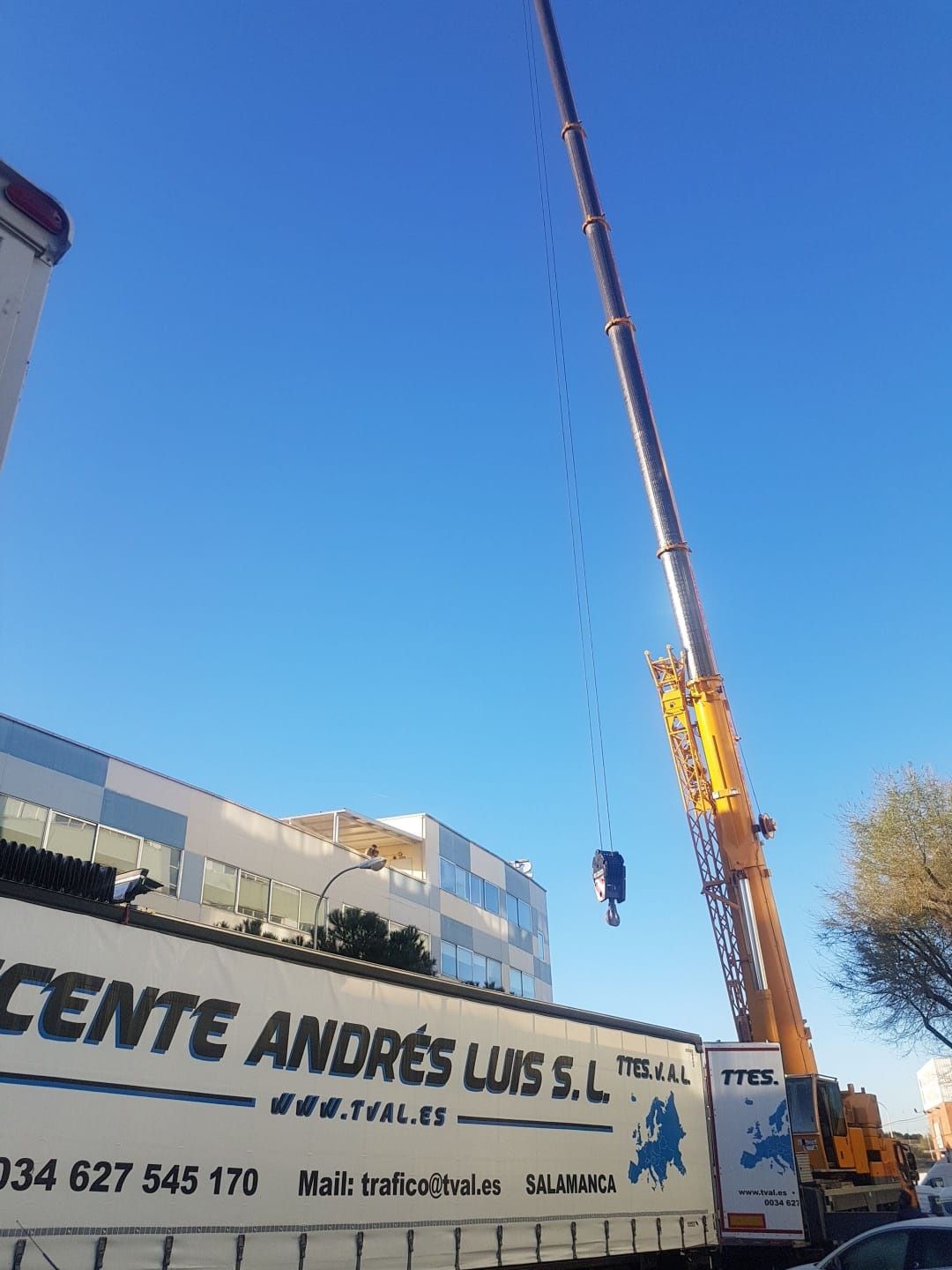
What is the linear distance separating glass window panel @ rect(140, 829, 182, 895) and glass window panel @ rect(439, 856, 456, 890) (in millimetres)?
16159

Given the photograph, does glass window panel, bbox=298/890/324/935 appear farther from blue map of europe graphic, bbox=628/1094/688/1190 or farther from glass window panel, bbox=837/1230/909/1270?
glass window panel, bbox=837/1230/909/1270

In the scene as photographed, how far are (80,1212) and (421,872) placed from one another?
36689 millimetres

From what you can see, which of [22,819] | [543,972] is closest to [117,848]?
[22,819]

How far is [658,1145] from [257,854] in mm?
23315

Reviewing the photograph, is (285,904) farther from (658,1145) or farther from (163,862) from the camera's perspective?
(658,1145)

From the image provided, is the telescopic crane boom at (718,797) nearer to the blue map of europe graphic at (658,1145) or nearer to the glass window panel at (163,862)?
the blue map of europe graphic at (658,1145)

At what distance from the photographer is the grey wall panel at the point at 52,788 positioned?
26.0 meters

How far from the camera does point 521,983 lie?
48906 millimetres

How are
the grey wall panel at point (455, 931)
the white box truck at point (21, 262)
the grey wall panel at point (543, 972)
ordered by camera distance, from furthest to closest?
the grey wall panel at point (543, 972) → the grey wall panel at point (455, 931) → the white box truck at point (21, 262)

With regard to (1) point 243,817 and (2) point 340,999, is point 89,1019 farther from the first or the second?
(1) point 243,817

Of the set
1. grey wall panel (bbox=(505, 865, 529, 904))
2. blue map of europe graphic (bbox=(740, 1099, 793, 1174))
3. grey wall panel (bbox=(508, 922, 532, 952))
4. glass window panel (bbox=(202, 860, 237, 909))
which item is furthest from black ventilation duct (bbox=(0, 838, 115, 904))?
grey wall panel (bbox=(505, 865, 529, 904))

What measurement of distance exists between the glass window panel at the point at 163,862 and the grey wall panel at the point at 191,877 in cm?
20

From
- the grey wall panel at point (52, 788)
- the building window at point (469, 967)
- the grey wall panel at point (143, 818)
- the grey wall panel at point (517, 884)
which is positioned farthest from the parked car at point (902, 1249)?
the grey wall panel at point (517, 884)

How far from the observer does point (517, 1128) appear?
1042 centimetres
